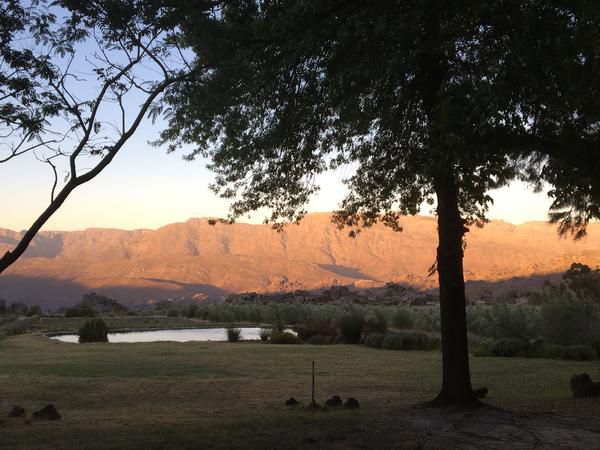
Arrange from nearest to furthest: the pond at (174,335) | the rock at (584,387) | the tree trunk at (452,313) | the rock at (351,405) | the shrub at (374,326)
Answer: the tree trunk at (452,313), the rock at (351,405), the rock at (584,387), the shrub at (374,326), the pond at (174,335)

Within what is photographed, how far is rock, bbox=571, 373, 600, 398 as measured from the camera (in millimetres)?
11375

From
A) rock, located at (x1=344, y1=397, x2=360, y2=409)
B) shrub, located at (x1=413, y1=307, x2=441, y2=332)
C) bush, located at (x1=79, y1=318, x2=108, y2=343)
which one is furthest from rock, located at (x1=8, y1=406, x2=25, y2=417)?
shrub, located at (x1=413, y1=307, x2=441, y2=332)

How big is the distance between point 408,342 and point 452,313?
14014 millimetres

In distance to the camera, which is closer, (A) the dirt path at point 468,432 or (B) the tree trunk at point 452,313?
(A) the dirt path at point 468,432

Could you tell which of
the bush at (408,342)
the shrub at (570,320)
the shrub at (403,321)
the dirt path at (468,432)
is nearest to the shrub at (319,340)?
the bush at (408,342)

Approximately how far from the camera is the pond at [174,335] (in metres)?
32.8

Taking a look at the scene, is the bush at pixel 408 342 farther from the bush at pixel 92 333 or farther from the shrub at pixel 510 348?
the bush at pixel 92 333

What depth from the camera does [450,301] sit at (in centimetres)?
1035

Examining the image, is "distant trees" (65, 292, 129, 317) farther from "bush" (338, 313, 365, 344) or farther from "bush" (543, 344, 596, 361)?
"bush" (543, 344, 596, 361)

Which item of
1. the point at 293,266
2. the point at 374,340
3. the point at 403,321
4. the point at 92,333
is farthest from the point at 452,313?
the point at 293,266

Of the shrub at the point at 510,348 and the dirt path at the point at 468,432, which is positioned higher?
the shrub at the point at 510,348

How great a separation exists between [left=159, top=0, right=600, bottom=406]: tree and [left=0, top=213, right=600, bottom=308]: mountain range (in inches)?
2486

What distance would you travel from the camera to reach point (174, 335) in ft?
118

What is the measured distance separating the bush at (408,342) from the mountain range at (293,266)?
51.3 meters
